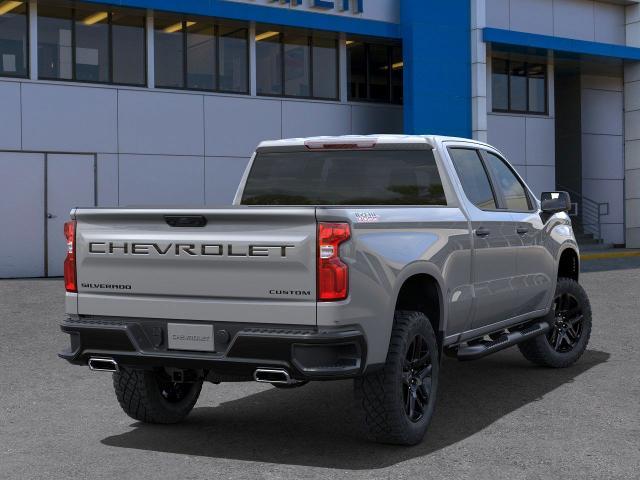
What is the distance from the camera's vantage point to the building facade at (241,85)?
2003 centimetres

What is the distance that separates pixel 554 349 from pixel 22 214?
528 inches

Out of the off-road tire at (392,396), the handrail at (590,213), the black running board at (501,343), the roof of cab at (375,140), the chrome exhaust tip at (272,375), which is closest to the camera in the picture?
the chrome exhaust tip at (272,375)

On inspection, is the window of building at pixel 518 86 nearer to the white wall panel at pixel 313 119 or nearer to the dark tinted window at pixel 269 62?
the white wall panel at pixel 313 119

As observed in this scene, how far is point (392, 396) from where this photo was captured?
6.02m

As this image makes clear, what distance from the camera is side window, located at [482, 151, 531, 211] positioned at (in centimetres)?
824

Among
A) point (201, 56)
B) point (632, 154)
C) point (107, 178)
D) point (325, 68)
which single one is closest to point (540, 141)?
point (632, 154)

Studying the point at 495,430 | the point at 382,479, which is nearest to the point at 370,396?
the point at 382,479

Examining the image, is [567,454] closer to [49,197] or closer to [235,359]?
[235,359]

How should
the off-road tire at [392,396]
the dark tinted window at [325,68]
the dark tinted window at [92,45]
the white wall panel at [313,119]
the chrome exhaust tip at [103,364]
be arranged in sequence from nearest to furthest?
the off-road tire at [392,396] < the chrome exhaust tip at [103,364] < the dark tinted window at [92,45] < the white wall panel at [313,119] < the dark tinted window at [325,68]

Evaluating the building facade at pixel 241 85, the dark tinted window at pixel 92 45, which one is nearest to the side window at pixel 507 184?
the building facade at pixel 241 85

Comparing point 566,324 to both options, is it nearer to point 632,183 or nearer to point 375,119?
point 375,119

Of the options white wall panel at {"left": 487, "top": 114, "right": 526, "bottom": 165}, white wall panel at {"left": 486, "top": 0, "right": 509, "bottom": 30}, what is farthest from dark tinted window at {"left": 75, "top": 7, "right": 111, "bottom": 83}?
white wall panel at {"left": 487, "top": 114, "right": 526, "bottom": 165}

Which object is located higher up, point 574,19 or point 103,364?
point 574,19

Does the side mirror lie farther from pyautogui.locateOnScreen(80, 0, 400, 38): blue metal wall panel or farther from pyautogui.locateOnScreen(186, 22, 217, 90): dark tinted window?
pyautogui.locateOnScreen(186, 22, 217, 90): dark tinted window
